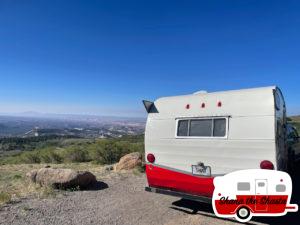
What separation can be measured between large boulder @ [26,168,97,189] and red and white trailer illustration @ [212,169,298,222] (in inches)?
182

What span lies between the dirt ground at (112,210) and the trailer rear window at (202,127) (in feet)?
5.85

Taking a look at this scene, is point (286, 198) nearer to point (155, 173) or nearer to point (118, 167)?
point (155, 173)

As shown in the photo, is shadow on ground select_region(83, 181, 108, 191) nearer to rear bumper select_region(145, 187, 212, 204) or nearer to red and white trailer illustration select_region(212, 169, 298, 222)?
rear bumper select_region(145, 187, 212, 204)

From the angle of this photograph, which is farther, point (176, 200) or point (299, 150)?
point (299, 150)

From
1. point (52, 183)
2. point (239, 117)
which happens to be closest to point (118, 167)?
point (52, 183)

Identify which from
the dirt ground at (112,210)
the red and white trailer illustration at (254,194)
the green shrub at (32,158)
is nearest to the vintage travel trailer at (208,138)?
the red and white trailer illustration at (254,194)

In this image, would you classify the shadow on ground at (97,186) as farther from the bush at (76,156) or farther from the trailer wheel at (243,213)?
the bush at (76,156)

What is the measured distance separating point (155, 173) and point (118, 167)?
582 centimetres

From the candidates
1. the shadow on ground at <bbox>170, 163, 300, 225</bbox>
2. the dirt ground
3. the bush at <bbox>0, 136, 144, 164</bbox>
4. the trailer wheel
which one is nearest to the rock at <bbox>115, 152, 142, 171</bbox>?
the bush at <bbox>0, 136, 144, 164</bbox>

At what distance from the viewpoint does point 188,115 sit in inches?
278

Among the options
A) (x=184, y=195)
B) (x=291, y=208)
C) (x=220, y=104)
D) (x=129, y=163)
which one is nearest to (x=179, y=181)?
(x=184, y=195)

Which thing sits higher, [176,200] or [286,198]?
[286,198]

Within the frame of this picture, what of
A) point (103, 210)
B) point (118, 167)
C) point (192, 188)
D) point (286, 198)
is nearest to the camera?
point (286, 198)

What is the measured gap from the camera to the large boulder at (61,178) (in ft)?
29.5
